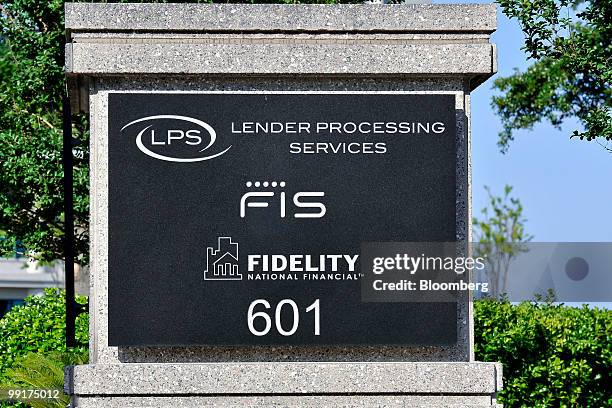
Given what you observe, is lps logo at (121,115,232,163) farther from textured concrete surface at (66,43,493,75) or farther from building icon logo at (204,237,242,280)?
building icon logo at (204,237,242,280)

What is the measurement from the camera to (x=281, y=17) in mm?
5641

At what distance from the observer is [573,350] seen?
10.3m

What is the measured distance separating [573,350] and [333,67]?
19.7ft

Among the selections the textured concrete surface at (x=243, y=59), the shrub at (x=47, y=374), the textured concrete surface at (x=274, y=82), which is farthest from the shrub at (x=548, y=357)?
the textured concrete surface at (x=243, y=59)

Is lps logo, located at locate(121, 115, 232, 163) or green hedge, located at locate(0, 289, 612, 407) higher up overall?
lps logo, located at locate(121, 115, 232, 163)

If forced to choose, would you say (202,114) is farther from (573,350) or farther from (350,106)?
(573,350)

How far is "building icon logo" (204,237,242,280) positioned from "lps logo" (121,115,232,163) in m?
0.52

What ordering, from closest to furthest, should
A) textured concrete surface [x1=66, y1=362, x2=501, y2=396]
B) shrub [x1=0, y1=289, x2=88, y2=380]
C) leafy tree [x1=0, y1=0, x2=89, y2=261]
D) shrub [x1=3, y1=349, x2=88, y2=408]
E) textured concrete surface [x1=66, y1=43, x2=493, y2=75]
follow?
1. textured concrete surface [x1=66, y1=362, x2=501, y2=396]
2. textured concrete surface [x1=66, y1=43, x2=493, y2=75]
3. shrub [x1=3, y1=349, x2=88, y2=408]
4. shrub [x1=0, y1=289, x2=88, y2=380]
5. leafy tree [x1=0, y1=0, x2=89, y2=261]

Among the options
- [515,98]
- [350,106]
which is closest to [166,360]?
[350,106]

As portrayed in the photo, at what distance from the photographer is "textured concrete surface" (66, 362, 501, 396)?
214 inches

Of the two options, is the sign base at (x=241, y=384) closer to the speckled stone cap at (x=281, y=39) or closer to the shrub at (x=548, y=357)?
the speckled stone cap at (x=281, y=39)

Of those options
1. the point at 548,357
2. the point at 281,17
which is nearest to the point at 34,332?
the point at 548,357

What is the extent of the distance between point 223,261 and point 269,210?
40 cm

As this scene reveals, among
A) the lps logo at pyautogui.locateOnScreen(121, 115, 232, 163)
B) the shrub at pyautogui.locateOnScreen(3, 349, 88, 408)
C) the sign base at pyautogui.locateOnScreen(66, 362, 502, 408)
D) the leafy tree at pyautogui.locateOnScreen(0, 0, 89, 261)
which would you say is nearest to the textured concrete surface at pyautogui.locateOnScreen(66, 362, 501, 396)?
the sign base at pyautogui.locateOnScreen(66, 362, 502, 408)
